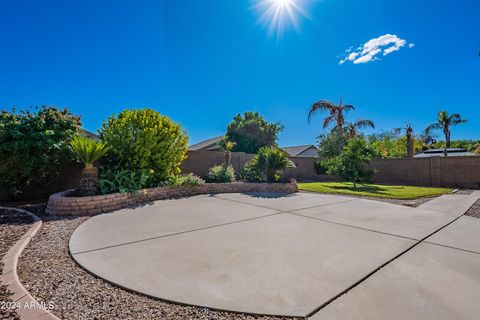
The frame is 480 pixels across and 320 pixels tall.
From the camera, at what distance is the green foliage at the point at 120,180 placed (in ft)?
20.0

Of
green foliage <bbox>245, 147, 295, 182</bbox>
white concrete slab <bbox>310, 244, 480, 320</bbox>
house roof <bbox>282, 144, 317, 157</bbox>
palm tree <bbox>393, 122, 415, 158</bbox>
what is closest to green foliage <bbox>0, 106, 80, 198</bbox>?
green foliage <bbox>245, 147, 295, 182</bbox>

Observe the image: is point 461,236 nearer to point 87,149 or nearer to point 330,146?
point 87,149

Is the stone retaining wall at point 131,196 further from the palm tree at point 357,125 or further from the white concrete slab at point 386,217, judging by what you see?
the palm tree at point 357,125

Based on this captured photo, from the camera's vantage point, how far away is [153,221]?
4586 mm

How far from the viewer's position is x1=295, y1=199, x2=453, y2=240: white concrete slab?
13.5 ft

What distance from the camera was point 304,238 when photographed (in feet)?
11.8

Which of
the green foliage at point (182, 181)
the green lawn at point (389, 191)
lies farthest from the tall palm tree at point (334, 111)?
the green foliage at point (182, 181)

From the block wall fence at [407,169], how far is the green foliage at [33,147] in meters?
4.68

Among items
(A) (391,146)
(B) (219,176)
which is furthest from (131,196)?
(A) (391,146)

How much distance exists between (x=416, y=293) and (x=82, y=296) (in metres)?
3.01

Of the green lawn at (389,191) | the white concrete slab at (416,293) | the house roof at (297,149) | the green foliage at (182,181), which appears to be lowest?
the white concrete slab at (416,293)

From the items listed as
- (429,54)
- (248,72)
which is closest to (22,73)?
(248,72)

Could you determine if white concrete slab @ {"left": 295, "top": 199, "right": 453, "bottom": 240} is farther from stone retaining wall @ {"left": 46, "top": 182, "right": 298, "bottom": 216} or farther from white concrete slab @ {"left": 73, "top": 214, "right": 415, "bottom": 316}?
stone retaining wall @ {"left": 46, "top": 182, "right": 298, "bottom": 216}

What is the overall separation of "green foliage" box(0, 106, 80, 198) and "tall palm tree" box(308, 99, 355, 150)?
15663 millimetres
